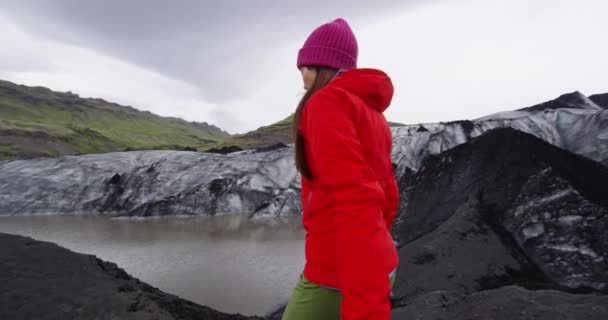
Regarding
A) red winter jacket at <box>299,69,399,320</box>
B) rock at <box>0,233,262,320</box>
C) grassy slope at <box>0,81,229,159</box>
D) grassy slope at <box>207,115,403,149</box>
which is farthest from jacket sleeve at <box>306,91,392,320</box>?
grassy slope at <box>0,81,229,159</box>

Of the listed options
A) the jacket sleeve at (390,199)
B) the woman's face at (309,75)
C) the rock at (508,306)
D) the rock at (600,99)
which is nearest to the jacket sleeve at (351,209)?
the woman's face at (309,75)

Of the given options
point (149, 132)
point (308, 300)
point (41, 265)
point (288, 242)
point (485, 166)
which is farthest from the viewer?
point (149, 132)

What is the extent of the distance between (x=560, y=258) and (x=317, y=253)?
4783mm

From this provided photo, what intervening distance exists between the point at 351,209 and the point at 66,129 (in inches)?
2599

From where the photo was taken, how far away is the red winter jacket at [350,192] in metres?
1.12

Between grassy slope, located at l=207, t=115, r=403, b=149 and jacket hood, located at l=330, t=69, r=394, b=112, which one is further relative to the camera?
grassy slope, located at l=207, t=115, r=403, b=149

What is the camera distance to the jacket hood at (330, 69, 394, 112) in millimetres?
1366

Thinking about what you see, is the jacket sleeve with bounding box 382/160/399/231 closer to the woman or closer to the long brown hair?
the woman

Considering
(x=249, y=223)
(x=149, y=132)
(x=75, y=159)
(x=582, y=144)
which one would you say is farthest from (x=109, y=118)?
(x=582, y=144)

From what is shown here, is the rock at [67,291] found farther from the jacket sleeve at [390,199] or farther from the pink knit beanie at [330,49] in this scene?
the pink knit beanie at [330,49]

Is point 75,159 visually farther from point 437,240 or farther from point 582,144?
point 582,144

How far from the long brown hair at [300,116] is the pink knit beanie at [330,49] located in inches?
1.2

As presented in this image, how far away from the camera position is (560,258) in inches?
185

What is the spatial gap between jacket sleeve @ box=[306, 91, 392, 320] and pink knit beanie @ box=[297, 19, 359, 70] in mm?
322
